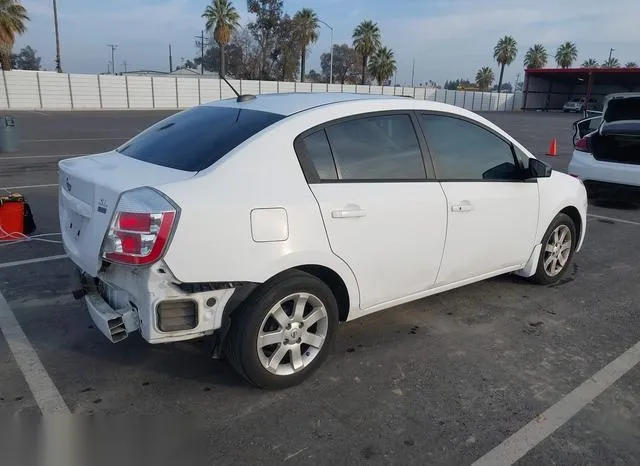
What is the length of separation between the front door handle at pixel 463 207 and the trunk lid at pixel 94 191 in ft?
6.06

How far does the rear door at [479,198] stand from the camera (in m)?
3.83

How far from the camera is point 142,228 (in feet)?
8.79

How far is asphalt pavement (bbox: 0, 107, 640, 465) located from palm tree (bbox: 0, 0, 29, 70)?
34.2m

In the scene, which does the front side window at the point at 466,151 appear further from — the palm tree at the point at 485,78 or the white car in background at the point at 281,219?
the palm tree at the point at 485,78

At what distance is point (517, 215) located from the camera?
14.1ft

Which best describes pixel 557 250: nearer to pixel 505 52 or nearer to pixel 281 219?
pixel 281 219

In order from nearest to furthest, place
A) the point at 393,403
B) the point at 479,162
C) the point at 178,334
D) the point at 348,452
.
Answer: the point at 348,452, the point at 178,334, the point at 393,403, the point at 479,162

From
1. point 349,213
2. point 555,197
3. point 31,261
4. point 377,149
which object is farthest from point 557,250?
point 31,261

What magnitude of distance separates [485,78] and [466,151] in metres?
101

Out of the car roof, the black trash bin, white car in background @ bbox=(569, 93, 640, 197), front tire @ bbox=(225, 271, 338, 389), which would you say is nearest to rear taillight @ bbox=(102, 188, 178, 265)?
front tire @ bbox=(225, 271, 338, 389)

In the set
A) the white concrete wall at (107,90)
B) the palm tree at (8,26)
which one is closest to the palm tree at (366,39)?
the white concrete wall at (107,90)

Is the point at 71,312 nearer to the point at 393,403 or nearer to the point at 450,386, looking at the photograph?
the point at 393,403

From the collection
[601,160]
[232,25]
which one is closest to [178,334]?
[601,160]

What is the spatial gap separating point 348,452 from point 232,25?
54.9m
